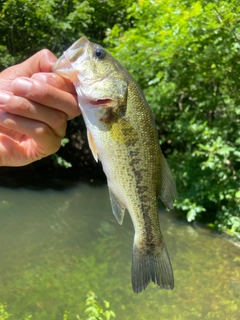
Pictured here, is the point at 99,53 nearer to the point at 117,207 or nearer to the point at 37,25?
the point at 117,207

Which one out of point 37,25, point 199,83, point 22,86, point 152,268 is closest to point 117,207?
point 152,268

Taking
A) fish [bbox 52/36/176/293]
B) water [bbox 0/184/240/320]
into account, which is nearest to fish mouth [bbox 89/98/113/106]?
fish [bbox 52/36/176/293]

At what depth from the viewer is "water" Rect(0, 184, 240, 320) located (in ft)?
16.1

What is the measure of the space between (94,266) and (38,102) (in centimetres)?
489

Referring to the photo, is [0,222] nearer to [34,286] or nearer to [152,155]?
[34,286]

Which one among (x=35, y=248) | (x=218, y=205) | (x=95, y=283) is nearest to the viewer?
(x=95, y=283)

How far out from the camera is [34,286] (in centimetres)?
515

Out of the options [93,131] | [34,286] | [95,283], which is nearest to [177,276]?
[95,283]

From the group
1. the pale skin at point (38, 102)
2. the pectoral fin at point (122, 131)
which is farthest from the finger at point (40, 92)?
the pectoral fin at point (122, 131)

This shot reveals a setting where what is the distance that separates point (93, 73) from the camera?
163 centimetres

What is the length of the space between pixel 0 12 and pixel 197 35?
5.99 m

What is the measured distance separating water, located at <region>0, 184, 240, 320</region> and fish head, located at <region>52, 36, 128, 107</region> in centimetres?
373

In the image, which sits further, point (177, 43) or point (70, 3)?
point (70, 3)

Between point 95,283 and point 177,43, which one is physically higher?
point 177,43
